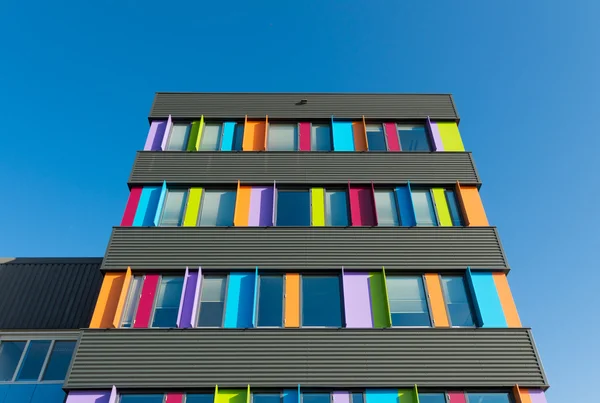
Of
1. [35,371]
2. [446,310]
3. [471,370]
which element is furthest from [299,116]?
[35,371]

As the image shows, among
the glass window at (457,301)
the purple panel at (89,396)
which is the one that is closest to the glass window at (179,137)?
the purple panel at (89,396)

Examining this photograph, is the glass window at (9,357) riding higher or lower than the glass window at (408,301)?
lower

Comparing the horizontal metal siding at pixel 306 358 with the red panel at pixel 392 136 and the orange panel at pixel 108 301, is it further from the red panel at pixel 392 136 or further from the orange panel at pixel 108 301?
the red panel at pixel 392 136

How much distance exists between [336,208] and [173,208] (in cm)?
630

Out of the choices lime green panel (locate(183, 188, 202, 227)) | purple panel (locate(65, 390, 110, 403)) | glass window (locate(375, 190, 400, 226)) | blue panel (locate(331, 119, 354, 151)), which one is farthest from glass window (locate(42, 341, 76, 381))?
blue panel (locate(331, 119, 354, 151))

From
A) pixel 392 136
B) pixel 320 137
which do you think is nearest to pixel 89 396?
pixel 320 137

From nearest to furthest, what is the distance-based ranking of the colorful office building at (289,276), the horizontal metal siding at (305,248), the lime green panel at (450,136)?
the colorful office building at (289,276) → the horizontal metal siding at (305,248) → the lime green panel at (450,136)

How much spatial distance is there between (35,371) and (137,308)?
434 cm

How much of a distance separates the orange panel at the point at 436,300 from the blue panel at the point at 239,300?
5.94 meters

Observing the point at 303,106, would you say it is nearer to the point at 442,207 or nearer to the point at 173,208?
the point at 173,208

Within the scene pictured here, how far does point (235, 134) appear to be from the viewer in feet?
69.9

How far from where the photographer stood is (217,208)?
18.7 m

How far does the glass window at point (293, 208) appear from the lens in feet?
59.9

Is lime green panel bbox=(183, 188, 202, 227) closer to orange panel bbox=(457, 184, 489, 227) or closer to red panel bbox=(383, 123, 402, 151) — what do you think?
red panel bbox=(383, 123, 402, 151)
